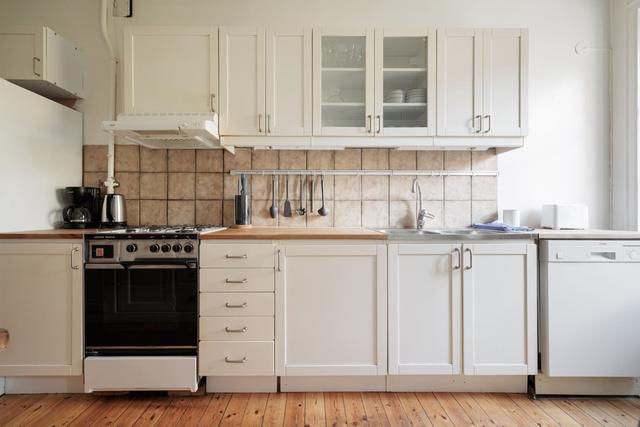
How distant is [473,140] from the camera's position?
2.05 m

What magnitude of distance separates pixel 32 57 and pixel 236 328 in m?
1.99

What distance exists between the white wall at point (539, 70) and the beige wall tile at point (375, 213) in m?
0.83

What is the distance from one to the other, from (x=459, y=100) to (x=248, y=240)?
149 centimetres

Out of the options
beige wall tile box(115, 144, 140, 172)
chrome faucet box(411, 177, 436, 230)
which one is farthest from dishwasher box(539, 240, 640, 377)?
beige wall tile box(115, 144, 140, 172)

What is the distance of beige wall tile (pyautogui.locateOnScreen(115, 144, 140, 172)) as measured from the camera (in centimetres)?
234

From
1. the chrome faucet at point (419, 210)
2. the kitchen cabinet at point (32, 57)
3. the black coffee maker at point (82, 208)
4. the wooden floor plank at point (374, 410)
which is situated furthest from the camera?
the chrome faucet at point (419, 210)

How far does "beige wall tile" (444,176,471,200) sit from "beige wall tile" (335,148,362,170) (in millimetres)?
627

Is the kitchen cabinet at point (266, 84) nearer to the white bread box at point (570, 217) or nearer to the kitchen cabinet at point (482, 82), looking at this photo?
the kitchen cabinet at point (482, 82)

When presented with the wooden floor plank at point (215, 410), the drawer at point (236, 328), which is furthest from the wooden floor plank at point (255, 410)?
the drawer at point (236, 328)

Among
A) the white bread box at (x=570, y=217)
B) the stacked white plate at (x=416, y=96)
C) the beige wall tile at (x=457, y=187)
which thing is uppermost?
the stacked white plate at (x=416, y=96)

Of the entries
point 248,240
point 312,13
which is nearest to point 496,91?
point 312,13

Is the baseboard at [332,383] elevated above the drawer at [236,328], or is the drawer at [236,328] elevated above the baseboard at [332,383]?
the drawer at [236,328]

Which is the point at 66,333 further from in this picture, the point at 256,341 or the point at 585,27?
the point at 585,27

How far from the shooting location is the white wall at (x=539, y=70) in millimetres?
2338
